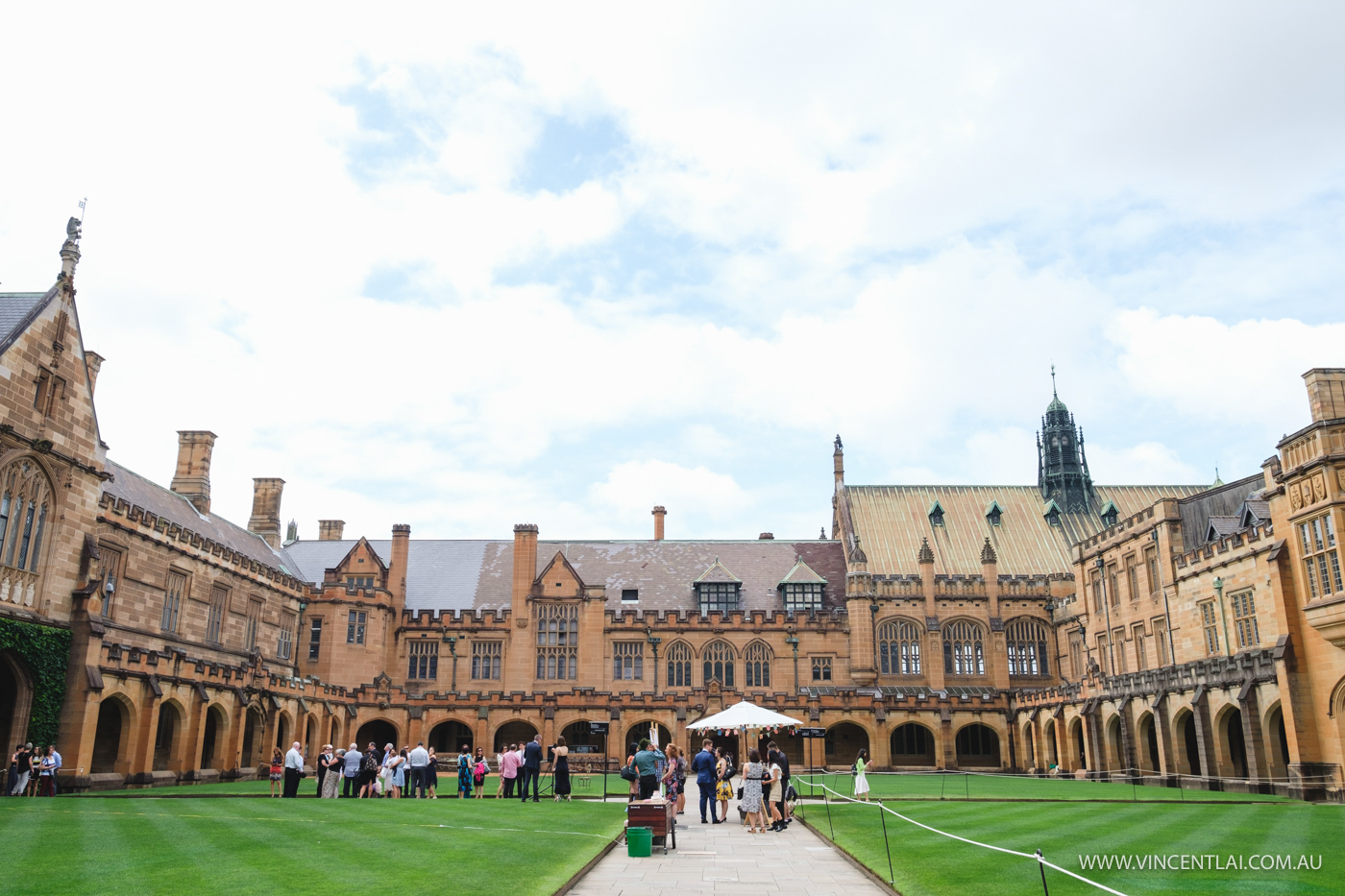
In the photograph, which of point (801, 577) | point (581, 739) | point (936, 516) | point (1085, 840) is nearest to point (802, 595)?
point (801, 577)

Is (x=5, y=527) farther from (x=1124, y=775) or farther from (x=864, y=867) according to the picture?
(x=1124, y=775)

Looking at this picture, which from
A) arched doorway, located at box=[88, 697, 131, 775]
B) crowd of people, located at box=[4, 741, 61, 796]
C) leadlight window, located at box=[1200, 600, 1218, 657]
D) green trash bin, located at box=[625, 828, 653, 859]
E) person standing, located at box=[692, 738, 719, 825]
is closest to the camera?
green trash bin, located at box=[625, 828, 653, 859]

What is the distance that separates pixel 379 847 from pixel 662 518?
5113 cm

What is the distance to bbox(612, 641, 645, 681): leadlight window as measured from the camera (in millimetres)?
Answer: 56344

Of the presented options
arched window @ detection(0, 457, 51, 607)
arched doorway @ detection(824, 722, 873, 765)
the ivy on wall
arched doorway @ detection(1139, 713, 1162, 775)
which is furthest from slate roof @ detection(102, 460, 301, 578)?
arched doorway @ detection(1139, 713, 1162, 775)

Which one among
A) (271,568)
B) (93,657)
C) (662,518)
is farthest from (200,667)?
(662,518)

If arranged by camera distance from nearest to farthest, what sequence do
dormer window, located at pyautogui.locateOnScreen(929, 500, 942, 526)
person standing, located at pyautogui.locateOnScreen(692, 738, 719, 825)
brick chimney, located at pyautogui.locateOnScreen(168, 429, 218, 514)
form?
person standing, located at pyautogui.locateOnScreen(692, 738, 719, 825) < brick chimney, located at pyautogui.locateOnScreen(168, 429, 218, 514) < dormer window, located at pyautogui.locateOnScreen(929, 500, 942, 526)

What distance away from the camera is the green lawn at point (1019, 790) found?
30.1 m

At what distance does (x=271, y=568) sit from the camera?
167 feet

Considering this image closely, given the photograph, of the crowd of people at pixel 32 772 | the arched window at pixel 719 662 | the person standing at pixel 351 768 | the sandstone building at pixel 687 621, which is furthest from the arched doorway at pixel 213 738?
the arched window at pixel 719 662

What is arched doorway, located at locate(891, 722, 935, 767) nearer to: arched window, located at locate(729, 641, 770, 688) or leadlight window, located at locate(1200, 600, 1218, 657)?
arched window, located at locate(729, 641, 770, 688)

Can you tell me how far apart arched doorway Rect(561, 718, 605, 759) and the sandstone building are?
215 mm

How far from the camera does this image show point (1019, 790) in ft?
111

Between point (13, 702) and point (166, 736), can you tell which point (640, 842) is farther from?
point (166, 736)
